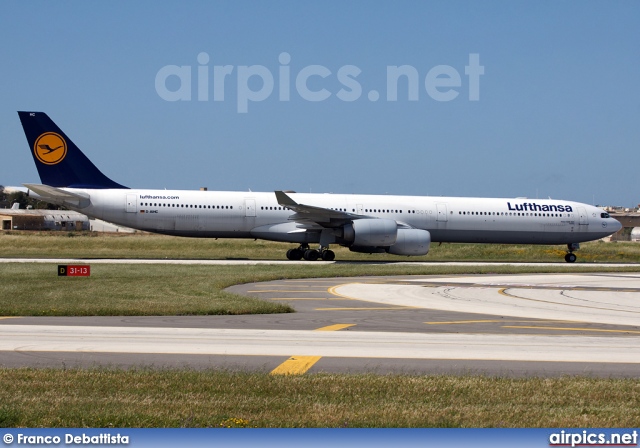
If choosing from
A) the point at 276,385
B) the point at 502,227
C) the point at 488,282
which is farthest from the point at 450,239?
the point at 276,385

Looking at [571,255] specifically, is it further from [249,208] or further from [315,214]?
[249,208]

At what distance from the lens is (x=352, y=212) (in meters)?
40.7

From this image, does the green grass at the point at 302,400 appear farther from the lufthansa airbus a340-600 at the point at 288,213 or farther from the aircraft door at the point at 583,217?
the aircraft door at the point at 583,217

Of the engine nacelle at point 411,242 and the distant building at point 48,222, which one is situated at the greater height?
the distant building at point 48,222

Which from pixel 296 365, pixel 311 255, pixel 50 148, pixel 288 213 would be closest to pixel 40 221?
pixel 50 148

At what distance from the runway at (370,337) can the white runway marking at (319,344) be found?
0.05 ft

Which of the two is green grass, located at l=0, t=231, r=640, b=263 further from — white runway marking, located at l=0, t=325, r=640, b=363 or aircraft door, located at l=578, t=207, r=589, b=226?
white runway marking, located at l=0, t=325, r=640, b=363

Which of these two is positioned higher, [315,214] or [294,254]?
[315,214]

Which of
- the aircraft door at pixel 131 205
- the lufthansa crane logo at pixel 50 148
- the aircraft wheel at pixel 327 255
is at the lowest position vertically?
the aircraft wheel at pixel 327 255

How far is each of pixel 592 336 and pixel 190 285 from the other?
39.2 ft

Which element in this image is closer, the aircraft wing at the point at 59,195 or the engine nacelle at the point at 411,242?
the aircraft wing at the point at 59,195

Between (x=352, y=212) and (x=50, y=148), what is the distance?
15.1m

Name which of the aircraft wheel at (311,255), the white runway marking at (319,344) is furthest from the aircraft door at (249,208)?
the white runway marking at (319,344)

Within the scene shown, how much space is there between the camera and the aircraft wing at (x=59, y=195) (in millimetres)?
36500
